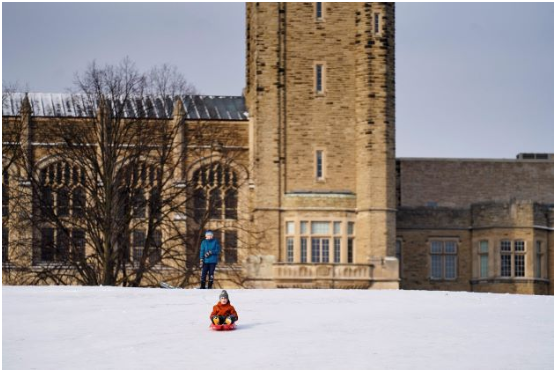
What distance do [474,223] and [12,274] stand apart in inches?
743

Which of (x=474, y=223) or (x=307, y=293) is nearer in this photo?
(x=307, y=293)

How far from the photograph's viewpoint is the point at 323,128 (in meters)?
63.2

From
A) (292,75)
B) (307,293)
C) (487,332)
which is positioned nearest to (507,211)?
(292,75)

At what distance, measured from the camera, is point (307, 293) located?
33906 mm

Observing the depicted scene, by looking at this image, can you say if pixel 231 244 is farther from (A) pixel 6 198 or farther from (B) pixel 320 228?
(A) pixel 6 198

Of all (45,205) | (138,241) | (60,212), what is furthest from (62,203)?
(45,205)

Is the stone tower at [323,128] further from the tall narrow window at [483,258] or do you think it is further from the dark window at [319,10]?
the tall narrow window at [483,258]

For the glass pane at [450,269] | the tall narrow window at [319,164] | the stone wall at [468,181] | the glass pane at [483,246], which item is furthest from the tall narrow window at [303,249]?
the stone wall at [468,181]

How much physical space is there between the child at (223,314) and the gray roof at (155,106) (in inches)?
1441

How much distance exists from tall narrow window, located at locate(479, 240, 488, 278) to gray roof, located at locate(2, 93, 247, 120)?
10.8 metres

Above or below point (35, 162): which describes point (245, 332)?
below

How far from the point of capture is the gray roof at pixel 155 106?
64.2 metres

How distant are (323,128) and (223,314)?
123 feet

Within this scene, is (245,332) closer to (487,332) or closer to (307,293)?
(487,332)
